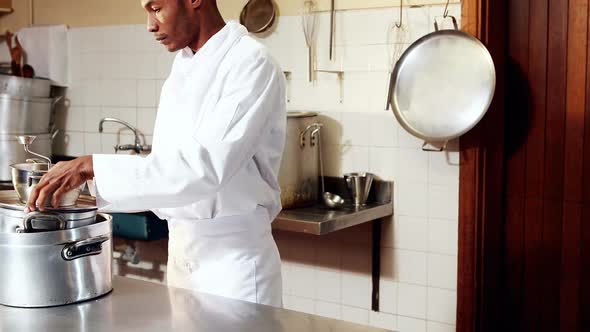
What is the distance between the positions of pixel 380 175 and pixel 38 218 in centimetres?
185

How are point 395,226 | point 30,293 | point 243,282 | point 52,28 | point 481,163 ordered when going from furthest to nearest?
1. point 52,28
2. point 395,226
3. point 481,163
4. point 243,282
5. point 30,293

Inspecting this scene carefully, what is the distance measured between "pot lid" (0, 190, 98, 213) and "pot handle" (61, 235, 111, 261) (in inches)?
2.7

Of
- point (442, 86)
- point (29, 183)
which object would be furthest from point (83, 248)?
point (442, 86)

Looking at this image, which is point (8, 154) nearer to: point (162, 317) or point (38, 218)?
point (38, 218)

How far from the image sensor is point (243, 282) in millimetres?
2002

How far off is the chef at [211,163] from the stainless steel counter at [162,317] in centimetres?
22

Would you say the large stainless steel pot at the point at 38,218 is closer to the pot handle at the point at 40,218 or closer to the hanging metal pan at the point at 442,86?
the pot handle at the point at 40,218

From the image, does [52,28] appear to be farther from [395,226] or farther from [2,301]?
[2,301]

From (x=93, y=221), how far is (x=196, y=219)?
361 mm

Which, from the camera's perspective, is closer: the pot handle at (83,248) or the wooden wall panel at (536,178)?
the pot handle at (83,248)

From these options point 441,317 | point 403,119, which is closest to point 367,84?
point 403,119

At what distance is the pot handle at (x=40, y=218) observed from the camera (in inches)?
63.1

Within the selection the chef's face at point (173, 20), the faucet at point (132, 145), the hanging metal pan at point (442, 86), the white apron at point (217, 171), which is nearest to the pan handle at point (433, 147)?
the hanging metal pan at point (442, 86)

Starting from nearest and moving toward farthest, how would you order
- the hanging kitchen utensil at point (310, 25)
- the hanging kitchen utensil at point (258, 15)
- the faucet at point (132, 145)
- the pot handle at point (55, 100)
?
the hanging kitchen utensil at point (310, 25) → the hanging kitchen utensil at point (258, 15) → the faucet at point (132, 145) → the pot handle at point (55, 100)
